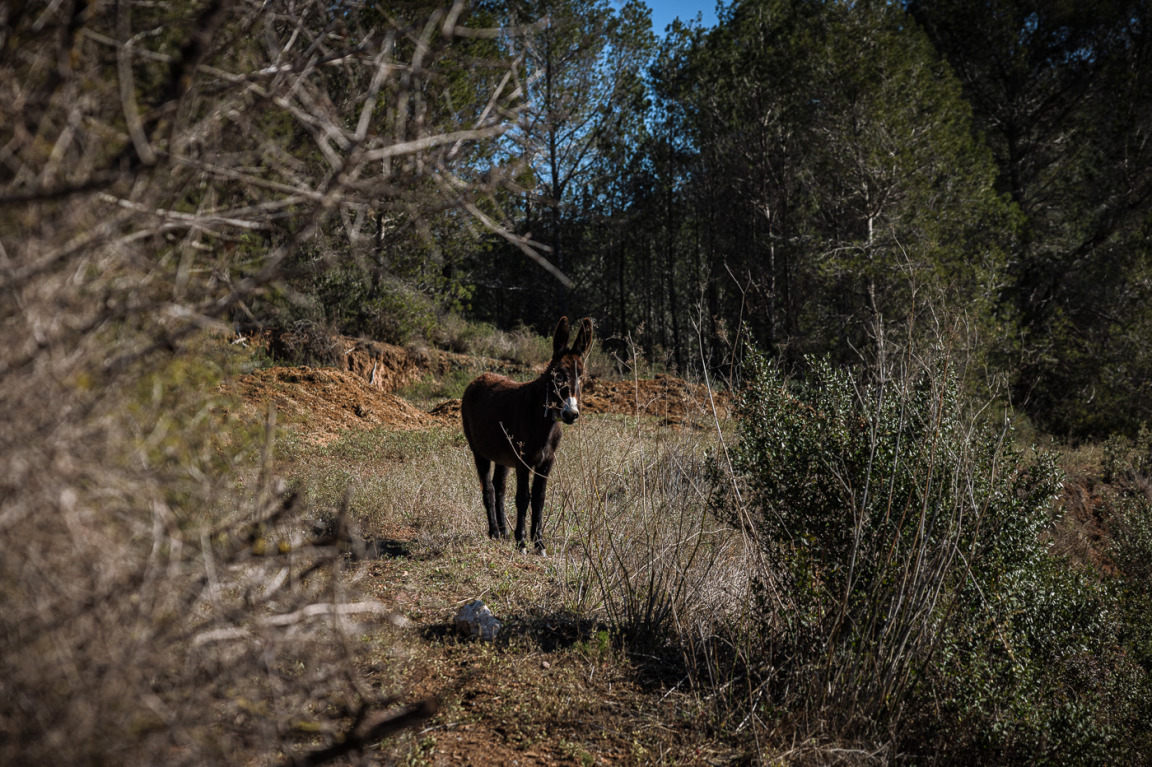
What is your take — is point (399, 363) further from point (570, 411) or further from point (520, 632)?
point (520, 632)

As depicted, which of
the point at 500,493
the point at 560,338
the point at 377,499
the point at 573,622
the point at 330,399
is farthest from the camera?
the point at 330,399

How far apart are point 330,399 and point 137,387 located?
33.3ft

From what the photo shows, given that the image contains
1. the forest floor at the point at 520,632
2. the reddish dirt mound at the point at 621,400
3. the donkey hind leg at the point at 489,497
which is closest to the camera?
the forest floor at the point at 520,632

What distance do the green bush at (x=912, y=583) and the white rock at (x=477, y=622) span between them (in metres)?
1.50

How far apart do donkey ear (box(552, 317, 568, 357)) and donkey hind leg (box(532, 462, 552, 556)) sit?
948 millimetres

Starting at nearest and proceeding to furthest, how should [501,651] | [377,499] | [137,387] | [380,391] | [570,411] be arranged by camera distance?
[137,387], [501,651], [570,411], [377,499], [380,391]

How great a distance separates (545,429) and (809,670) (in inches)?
109

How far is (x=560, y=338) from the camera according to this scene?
5.39 meters

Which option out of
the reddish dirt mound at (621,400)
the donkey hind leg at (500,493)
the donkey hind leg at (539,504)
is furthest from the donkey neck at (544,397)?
the reddish dirt mound at (621,400)

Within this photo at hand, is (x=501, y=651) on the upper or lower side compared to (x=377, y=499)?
lower

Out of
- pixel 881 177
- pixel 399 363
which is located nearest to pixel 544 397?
pixel 399 363

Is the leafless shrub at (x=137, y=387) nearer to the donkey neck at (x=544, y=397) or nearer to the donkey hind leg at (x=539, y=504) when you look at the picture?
the donkey neck at (x=544, y=397)

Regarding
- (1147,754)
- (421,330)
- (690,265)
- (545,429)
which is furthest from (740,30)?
(1147,754)

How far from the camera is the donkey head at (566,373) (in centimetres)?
502
